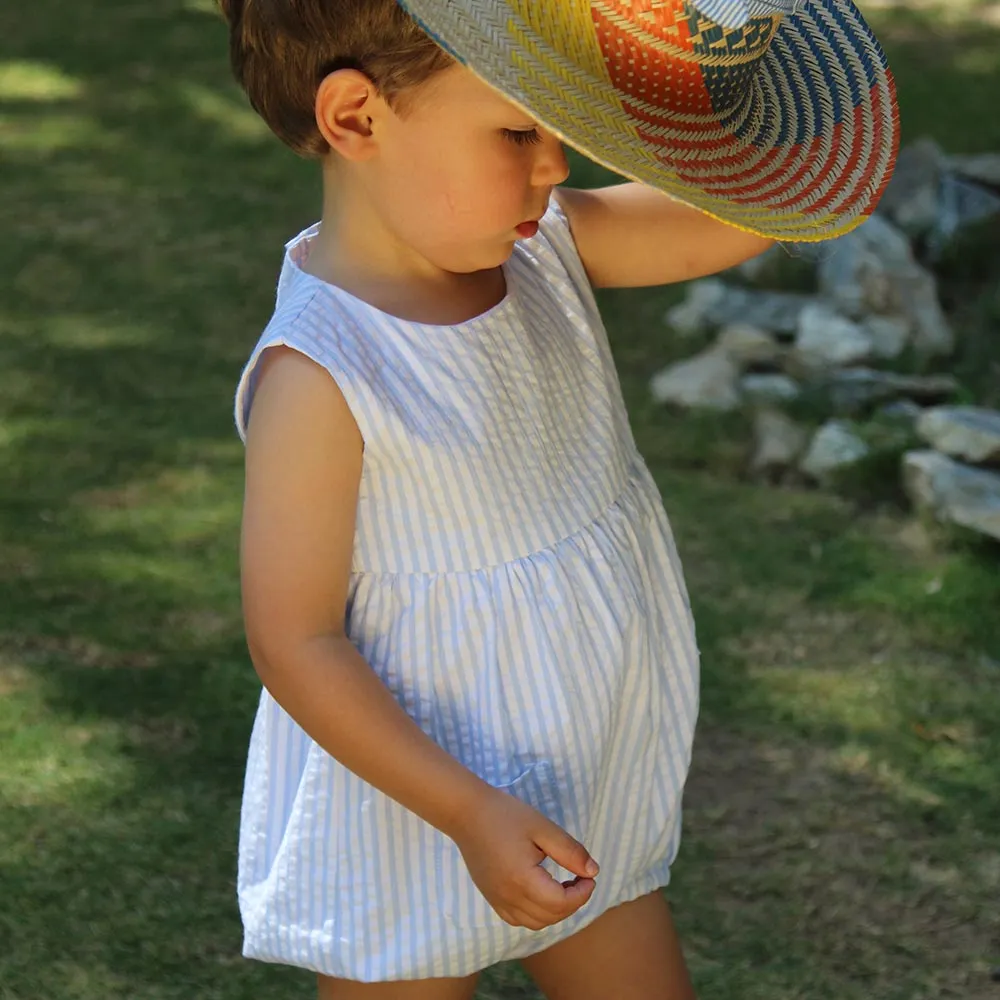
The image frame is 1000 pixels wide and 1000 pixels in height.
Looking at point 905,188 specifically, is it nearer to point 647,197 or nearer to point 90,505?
point 90,505

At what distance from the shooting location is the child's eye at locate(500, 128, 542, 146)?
1.50m

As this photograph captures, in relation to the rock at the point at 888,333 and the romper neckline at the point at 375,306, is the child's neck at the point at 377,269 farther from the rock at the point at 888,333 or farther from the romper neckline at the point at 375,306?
the rock at the point at 888,333

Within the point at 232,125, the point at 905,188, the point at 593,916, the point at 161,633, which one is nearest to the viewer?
the point at 593,916

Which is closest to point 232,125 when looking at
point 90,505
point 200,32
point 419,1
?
point 200,32

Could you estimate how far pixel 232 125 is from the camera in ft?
20.0

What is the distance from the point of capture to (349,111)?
1521 mm

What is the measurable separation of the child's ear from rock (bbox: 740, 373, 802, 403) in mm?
2629

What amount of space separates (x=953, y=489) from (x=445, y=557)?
208cm

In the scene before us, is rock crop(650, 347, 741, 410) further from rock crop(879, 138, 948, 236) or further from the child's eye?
the child's eye

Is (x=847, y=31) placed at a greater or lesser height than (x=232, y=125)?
greater

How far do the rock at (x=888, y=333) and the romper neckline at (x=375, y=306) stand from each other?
2.68 m

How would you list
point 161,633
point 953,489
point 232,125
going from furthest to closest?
1. point 232,125
2. point 953,489
3. point 161,633

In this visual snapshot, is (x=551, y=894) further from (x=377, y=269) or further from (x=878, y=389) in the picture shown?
(x=878, y=389)

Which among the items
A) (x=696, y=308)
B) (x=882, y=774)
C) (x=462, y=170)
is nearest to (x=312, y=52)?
(x=462, y=170)
